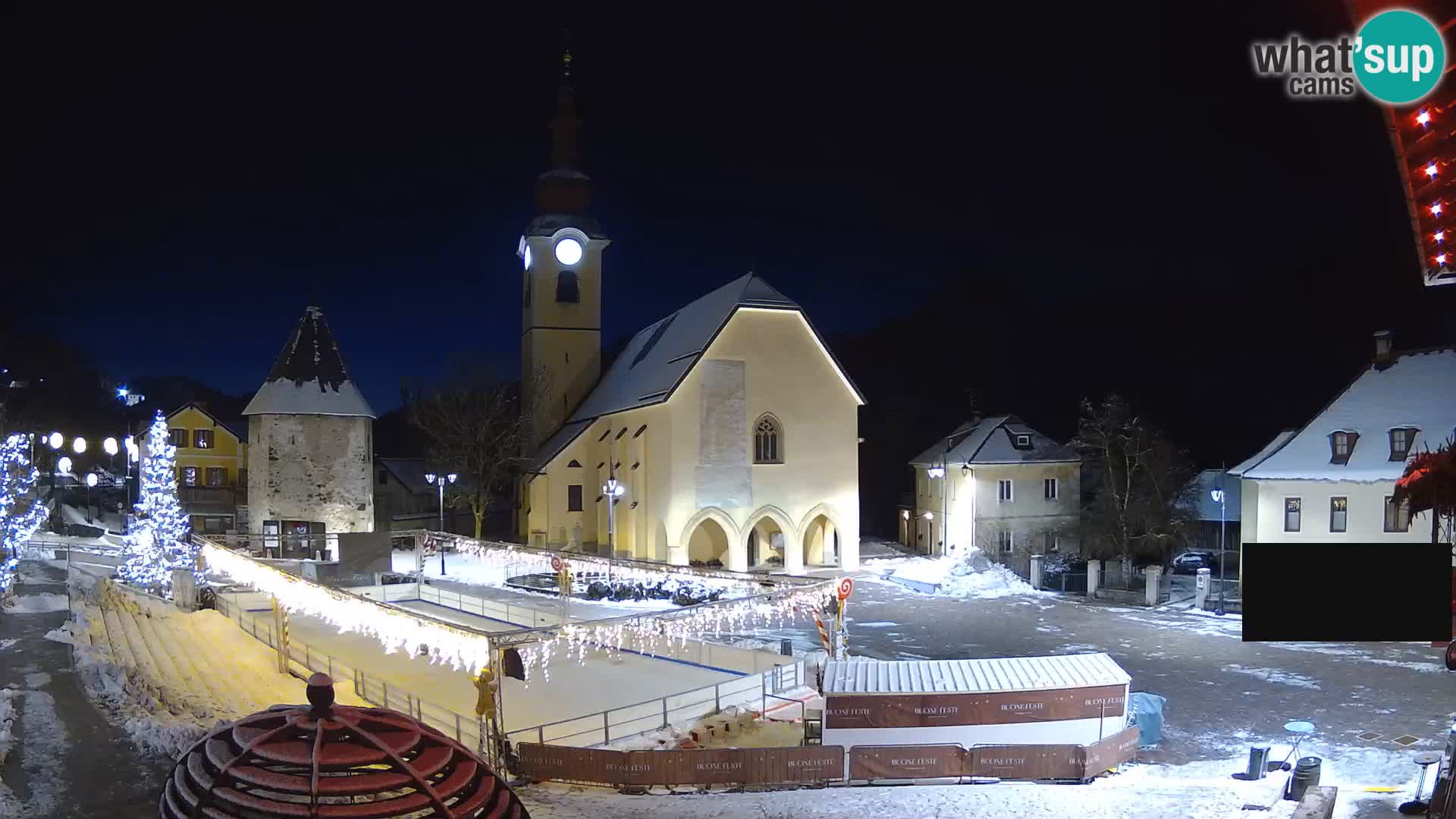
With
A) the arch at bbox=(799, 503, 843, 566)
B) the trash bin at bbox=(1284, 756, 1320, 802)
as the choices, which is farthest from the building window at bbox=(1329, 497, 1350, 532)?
the trash bin at bbox=(1284, 756, 1320, 802)

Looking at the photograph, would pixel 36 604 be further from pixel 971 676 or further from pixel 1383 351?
pixel 1383 351

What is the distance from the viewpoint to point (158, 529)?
29250 millimetres

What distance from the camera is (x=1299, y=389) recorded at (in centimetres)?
6562

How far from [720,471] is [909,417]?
32.1 meters

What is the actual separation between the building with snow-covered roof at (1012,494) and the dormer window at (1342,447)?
39.0 ft

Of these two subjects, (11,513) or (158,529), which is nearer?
(11,513)

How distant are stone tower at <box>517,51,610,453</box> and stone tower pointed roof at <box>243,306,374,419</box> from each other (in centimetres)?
1013

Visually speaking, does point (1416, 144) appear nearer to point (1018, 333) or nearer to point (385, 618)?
point (385, 618)

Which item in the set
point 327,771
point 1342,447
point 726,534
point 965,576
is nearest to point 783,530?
point 726,534

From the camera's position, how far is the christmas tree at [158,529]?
94.5ft

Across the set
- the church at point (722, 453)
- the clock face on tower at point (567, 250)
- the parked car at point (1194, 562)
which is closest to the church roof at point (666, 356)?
the church at point (722, 453)

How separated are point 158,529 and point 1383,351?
134 feet

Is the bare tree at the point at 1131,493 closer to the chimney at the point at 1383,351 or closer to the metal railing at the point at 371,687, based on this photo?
the chimney at the point at 1383,351

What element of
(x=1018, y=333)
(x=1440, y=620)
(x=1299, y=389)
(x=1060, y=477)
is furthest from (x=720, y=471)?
(x=1299, y=389)
